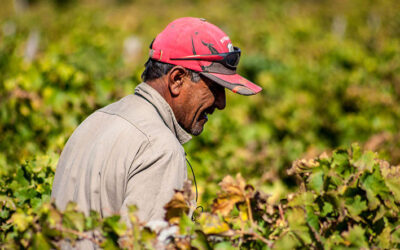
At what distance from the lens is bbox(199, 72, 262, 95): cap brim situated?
2352mm

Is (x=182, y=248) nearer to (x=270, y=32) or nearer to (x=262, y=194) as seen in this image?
(x=262, y=194)

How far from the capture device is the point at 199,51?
2336 millimetres

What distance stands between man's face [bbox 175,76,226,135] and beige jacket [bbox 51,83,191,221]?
0.74 feet

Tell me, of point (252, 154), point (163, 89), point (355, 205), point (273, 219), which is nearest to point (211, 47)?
point (163, 89)

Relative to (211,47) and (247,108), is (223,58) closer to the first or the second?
(211,47)

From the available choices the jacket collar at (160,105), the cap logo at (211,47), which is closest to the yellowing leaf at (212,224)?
the jacket collar at (160,105)

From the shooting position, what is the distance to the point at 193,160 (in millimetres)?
4473

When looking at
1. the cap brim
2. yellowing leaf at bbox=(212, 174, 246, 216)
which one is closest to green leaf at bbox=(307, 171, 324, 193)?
yellowing leaf at bbox=(212, 174, 246, 216)

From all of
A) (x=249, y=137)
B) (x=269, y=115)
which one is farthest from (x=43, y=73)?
(x=269, y=115)

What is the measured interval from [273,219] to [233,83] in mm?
702

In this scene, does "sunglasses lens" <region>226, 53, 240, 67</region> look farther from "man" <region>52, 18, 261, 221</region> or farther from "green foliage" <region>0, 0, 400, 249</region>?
"green foliage" <region>0, 0, 400, 249</region>

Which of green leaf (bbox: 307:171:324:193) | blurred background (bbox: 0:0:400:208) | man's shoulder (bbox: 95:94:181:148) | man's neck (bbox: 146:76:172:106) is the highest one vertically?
man's neck (bbox: 146:76:172:106)

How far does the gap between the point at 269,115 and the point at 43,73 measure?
3.64m

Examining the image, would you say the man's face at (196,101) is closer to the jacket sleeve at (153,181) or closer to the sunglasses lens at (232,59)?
the sunglasses lens at (232,59)
